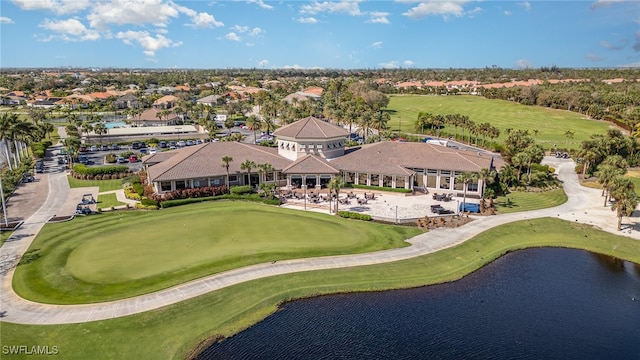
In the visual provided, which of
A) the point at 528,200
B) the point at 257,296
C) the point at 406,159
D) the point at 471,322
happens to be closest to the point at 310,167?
the point at 406,159

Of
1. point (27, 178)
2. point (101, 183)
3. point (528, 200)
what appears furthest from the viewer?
point (27, 178)

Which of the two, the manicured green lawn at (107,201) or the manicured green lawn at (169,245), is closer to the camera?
the manicured green lawn at (169,245)

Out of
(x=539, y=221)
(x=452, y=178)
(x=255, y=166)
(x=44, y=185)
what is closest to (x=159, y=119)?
(x=44, y=185)

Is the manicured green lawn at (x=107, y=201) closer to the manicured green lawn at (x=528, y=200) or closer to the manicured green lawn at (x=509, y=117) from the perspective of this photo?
the manicured green lawn at (x=528, y=200)

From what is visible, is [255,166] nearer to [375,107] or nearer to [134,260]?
[134,260]

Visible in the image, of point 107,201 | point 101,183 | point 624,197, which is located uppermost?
point 624,197

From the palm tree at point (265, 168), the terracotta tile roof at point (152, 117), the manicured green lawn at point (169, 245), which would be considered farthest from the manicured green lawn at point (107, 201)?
the terracotta tile roof at point (152, 117)

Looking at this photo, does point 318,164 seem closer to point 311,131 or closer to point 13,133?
point 311,131

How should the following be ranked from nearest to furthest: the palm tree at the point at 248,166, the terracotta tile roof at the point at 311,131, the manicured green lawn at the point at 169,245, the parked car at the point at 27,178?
the manicured green lawn at the point at 169,245 → the palm tree at the point at 248,166 → the terracotta tile roof at the point at 311,131 → the parked car at the point at 27,178
